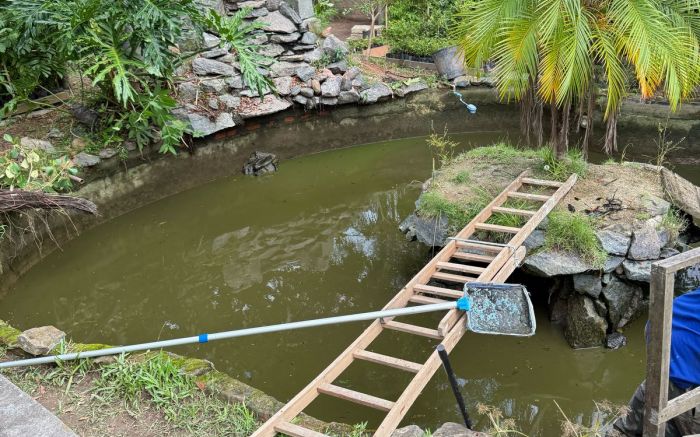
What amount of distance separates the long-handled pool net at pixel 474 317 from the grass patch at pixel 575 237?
1.46 meters

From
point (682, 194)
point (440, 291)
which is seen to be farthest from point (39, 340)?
point (682, 194)

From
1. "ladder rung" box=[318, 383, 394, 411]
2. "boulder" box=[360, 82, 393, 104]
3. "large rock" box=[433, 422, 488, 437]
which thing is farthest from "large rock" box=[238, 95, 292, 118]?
"large rock" box=[433, 422, 488, 437]

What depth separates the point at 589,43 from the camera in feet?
16.5

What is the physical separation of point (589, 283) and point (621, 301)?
1.11 feet

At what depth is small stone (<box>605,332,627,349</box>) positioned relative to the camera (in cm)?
491

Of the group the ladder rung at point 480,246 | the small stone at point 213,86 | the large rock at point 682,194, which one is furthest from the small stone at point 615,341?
the small stone at point 213,86

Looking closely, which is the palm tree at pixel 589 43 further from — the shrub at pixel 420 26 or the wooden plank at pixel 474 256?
the shrub at pixel 420 26

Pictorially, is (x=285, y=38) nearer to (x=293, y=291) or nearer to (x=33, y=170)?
(x=33, y=170)

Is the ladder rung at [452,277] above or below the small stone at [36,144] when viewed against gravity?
below

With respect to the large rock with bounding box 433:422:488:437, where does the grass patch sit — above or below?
above

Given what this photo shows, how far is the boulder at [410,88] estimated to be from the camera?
9570 millimetres

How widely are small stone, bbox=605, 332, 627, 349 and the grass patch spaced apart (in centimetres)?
64

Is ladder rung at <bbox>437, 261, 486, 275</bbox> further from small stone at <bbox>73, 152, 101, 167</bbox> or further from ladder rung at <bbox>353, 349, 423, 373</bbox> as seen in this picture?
small stone at <bbox>73, 152, 101, 167</bbox>

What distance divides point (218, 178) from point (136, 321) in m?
3.40
